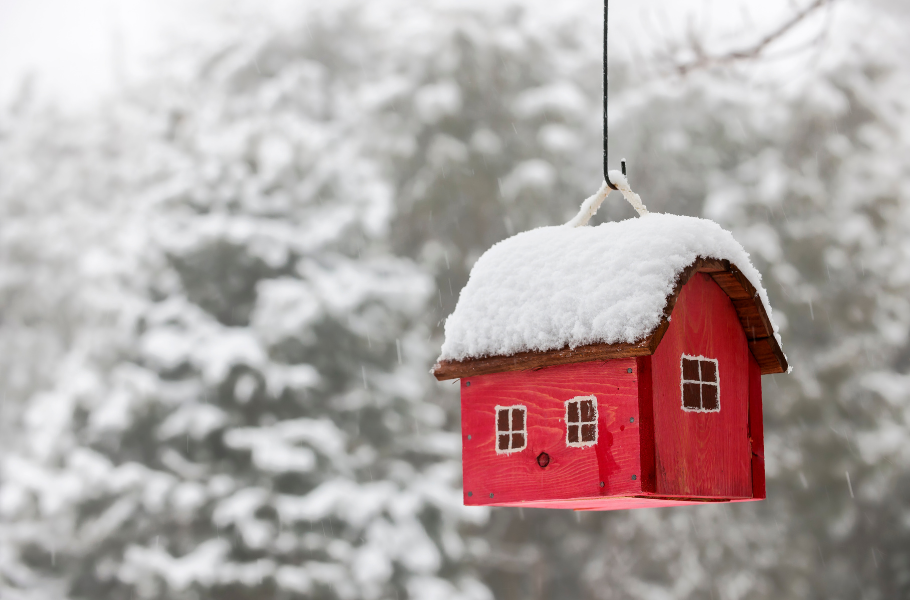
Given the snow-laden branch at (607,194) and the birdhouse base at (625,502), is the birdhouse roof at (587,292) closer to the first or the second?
the snow-laden branch at (607,194)

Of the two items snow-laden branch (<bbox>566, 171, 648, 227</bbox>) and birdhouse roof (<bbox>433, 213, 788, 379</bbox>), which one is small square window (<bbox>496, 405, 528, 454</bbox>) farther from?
snow-laden branch (<bbox>566, 171, 648, 227</bbox>)

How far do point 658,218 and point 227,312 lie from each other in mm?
6102

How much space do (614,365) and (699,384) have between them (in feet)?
0.99

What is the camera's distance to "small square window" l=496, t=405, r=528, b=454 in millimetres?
2158

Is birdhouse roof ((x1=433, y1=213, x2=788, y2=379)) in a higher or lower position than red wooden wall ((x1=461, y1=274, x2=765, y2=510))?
higher

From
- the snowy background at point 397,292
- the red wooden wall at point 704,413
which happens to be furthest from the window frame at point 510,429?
the snowy background at point 397,292

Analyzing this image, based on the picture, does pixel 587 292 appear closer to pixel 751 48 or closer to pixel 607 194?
pixel 607 194

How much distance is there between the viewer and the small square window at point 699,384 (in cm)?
209

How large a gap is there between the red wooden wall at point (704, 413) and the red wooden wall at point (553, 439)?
7 cm

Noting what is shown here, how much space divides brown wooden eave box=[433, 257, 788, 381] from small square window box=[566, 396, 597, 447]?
14 cm

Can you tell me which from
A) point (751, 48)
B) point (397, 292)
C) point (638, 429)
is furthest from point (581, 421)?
point (397, 292)

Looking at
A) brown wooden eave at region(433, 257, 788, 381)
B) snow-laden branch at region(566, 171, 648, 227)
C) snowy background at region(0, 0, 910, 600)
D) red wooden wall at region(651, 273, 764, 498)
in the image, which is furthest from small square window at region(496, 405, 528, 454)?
snowy background at region(0, 0, 910, 600)

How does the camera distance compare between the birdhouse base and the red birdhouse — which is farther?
the birdhouse base

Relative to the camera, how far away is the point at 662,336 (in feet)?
6.21
